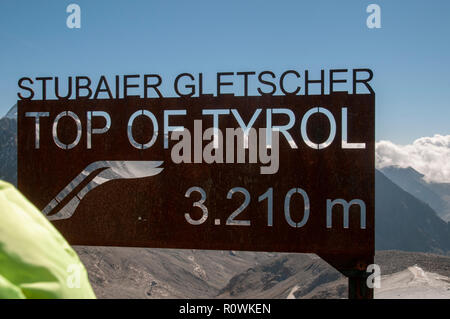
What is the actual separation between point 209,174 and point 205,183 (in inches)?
6.4

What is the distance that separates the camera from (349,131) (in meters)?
6.57

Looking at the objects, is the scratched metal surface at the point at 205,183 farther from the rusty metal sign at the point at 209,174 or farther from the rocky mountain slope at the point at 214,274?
the rocky mountain slope at the point at 214,274

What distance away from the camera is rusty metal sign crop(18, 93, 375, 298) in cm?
654

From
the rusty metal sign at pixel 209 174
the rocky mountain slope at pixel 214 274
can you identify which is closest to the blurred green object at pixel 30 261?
the rusty metal sign at pixel 209 174

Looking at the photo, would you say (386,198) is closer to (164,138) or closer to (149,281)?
(149,281)

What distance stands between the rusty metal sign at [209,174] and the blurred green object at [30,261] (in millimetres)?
5678

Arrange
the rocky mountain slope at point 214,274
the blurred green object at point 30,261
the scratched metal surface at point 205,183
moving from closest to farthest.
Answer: the blurred green object at point 30,261 → the scratched metal surface at point 205,183 → the rocky mountain slope at point 214,274

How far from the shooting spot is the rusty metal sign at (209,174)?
6.54 m

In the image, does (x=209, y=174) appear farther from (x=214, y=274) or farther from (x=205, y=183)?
(x=214, y=274)

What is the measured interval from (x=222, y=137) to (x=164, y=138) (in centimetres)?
97

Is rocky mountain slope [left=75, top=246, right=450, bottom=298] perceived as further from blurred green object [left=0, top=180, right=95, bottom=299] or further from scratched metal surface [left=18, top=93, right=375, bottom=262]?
blurred green object [left=0, top=180, right=95, bottom=299]

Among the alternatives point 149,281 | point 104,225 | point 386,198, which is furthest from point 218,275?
point 104,225

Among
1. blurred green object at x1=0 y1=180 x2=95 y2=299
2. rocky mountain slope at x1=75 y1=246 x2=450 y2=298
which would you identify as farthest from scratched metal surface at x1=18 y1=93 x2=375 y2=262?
rocky mountain slope at x1=75 y1=246 x2=450 y2=298
